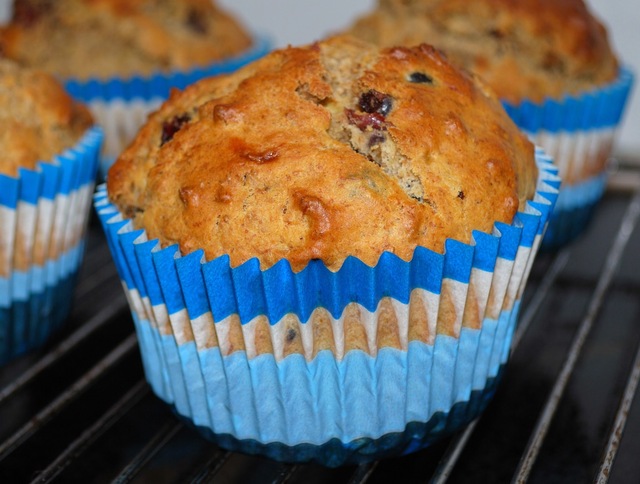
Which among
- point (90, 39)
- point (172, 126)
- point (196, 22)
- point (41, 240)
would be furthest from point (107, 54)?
point (172, 126)

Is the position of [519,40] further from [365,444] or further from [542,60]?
[365,444]

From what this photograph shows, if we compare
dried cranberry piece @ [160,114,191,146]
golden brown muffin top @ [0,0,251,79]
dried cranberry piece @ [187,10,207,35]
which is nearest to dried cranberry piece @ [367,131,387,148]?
dried cranberry piece @ [160,114,191,146]

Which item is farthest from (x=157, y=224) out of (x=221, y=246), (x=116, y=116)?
(x=116, y=116)

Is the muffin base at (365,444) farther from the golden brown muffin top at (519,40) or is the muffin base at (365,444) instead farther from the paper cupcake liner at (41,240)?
the golden brown muffin top at (519,40)

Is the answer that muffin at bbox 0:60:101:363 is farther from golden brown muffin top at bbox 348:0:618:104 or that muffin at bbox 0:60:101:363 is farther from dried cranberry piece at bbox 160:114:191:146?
golden brown muffin top at bbox 348:0:618:104

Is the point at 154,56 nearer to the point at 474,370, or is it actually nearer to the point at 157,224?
the point at 157,224

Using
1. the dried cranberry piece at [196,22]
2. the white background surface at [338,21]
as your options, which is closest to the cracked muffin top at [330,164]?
the dried cranberry piece at [196,22]

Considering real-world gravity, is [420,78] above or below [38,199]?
above
